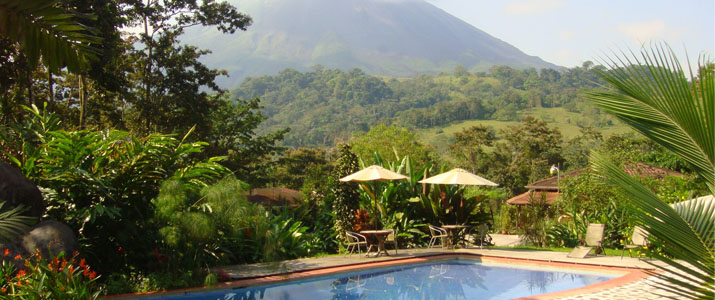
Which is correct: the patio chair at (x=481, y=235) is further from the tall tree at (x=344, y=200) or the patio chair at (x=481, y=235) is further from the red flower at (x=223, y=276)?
the red flower at (x=223, y=276)

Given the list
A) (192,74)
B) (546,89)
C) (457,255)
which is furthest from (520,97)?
(457,255)

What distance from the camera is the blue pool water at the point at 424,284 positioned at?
29.1 ft

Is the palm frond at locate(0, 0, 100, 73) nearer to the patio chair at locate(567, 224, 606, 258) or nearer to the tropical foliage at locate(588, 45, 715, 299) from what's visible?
the tropical foliage at locate(588, 45, 715, 299)

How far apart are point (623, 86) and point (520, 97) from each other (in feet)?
343

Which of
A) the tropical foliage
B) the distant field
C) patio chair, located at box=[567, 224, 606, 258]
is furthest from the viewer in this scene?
the distant field

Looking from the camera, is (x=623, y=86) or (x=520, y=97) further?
(x=520, y=97)

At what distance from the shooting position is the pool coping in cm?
790

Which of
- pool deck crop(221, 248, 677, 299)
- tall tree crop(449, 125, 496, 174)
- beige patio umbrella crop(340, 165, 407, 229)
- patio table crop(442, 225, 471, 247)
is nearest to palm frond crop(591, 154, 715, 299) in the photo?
pool deck crop(221, 248, 677, 299)

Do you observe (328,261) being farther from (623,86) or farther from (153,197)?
(623,86)

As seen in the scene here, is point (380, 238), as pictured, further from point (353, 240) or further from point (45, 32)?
point (45, 32)

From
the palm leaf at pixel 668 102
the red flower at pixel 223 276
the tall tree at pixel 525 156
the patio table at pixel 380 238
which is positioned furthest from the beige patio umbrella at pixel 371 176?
the tall tree at pixel 525 156

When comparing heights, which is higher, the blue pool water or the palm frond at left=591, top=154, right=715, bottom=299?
the palm frond at left=591, top=154, right=715, bottom=299

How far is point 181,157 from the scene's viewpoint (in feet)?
33.1

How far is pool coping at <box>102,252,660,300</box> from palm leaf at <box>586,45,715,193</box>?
4.34m
